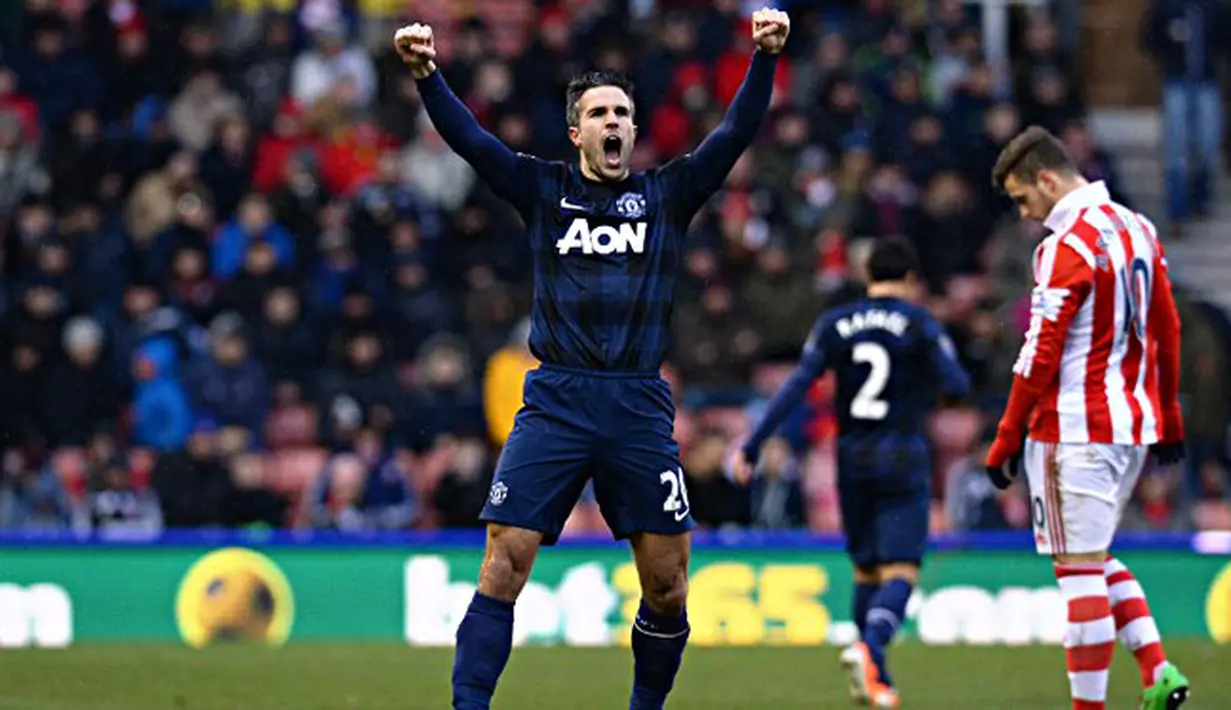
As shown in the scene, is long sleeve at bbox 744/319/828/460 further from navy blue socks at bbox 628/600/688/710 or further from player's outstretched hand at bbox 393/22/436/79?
player's outstretched hand at bbox 393/22/436/79

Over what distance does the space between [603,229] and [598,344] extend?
1.32ft

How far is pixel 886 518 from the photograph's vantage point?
11711mm

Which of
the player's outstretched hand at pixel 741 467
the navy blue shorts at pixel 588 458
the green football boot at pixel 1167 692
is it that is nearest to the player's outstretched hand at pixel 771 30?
the navy blue shorts at pixel 588 458

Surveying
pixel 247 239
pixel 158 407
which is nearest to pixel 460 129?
pixel 158 407

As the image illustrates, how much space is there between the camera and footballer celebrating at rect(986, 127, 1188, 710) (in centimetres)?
905

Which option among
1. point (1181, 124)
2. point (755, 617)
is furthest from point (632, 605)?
point (1181, 124)

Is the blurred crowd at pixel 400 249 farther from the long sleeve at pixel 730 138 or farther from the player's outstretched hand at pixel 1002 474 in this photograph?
the long sleeve at pixel 730 138

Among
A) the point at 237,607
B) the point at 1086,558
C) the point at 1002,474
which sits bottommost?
the point at 237,607

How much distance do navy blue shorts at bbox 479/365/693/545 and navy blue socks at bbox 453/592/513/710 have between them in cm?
31

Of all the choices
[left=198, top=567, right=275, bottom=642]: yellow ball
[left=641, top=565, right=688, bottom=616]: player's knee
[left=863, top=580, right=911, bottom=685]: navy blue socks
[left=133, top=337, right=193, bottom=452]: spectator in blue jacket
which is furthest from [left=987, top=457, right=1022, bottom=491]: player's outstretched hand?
[left=133, top=337, right=193, bottom=452]: spectator in blue jacket

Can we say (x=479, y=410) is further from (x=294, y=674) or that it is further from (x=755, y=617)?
(x=294, y=674)

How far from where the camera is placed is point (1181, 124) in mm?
A: 20266

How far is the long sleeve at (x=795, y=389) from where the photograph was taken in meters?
11.5

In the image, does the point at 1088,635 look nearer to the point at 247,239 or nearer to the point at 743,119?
the point at 743,119
